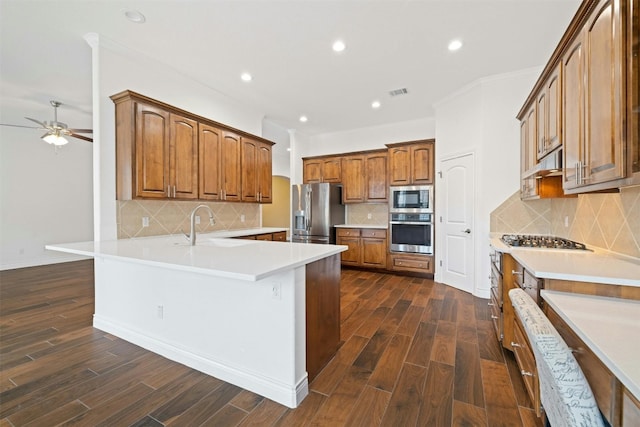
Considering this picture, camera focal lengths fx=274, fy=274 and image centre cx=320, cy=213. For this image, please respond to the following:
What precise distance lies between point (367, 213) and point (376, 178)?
0.86 metres

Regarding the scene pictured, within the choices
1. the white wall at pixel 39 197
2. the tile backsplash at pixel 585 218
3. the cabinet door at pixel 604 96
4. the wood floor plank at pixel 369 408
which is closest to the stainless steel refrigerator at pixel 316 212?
the tile backsplash at pixel 585 218

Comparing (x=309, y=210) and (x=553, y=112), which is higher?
(x=553, y=112)

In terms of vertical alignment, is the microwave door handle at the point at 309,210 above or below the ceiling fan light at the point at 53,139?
below

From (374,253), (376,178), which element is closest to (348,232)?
(374,253)

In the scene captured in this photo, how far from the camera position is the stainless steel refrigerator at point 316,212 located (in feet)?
18.2

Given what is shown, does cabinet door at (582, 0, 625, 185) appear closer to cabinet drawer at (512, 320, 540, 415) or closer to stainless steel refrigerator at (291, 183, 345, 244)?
cabinet drawer at (512, 320, 540, 415)

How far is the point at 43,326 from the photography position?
2875mm

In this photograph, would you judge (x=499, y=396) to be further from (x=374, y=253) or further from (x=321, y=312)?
(x=374, y=253)

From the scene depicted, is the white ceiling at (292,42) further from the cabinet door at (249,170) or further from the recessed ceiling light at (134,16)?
the cabinet door at (249,170)

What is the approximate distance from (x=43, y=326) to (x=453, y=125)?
572 centimetres

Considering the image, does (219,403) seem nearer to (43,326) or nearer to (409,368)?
(409,368)

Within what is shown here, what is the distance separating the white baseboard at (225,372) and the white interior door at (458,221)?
310 cm

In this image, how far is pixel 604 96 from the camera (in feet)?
4.72

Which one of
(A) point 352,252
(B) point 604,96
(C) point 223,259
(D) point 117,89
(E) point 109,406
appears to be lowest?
(E) point 109,406
